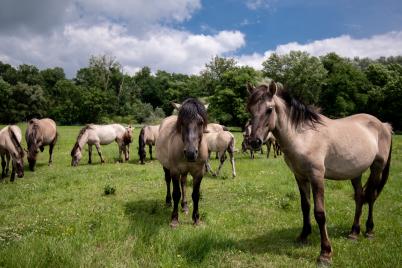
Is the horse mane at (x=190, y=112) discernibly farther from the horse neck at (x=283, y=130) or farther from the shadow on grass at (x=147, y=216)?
the shadow on grass at (x=147, y=216)

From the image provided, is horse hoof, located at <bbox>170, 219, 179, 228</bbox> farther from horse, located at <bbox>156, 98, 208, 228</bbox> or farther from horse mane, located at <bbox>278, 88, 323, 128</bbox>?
horse mane, located at <bbox>278, 88, 323, 128</bbox>

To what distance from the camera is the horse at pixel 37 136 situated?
588 inches

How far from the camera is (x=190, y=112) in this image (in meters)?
6.04

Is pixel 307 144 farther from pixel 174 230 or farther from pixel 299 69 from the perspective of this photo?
pixel 299 69

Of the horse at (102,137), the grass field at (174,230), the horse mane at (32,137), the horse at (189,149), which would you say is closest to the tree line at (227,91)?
the horse at (102,137)

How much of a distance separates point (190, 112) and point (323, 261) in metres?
3.45

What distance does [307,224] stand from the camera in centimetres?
577

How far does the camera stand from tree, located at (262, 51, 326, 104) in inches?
2295

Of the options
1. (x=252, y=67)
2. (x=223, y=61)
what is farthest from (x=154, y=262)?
(x=223, y=61)

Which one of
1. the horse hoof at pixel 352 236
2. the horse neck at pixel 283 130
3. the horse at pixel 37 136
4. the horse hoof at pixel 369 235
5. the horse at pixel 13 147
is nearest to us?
the horse neck at pixel 283 130

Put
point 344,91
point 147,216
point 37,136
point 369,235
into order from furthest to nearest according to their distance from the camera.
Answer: point 344,91 < point 37,136 < point 147,216 < point 369,235

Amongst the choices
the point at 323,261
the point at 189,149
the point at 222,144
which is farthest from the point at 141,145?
the point at 323,261

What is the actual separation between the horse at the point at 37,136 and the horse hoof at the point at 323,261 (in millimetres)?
14148

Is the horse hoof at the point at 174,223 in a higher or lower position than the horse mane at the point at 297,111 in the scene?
lower
